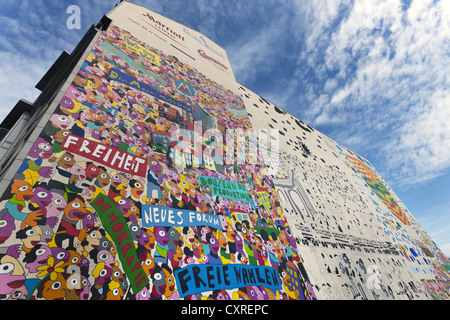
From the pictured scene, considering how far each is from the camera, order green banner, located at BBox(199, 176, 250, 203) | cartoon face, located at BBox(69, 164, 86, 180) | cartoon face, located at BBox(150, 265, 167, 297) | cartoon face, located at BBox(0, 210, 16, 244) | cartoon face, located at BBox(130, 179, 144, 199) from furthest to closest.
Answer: green banner, located at BBox(199, 176, 250, 203) < cartoon face, located at BBox(130, 179, 144, 199) < cartoon face, located at BBox(69, 164, 86, 180) < cartoon face, located at BBox(150, 265, 167, 297) < cartoon face, located at BBox(0, 210, 16, 244)

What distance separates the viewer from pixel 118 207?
2.36 metres

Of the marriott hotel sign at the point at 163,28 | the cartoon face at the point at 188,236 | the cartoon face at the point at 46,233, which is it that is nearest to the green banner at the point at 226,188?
the cartoon face at the point at 188,236

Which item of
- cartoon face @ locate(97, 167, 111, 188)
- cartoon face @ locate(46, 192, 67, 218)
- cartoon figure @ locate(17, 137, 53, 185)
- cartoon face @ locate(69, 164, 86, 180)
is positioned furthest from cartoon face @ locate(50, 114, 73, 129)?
cartoon face @ locate(46, 192, 67, 218)

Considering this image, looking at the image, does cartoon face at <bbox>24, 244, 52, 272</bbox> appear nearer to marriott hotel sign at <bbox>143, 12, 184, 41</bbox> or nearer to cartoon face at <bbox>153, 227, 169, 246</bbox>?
cartoon face at <bbox>153, 227, 169, 246</bbox>

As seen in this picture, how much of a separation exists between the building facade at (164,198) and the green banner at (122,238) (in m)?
0.01

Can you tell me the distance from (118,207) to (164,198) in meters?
0.62

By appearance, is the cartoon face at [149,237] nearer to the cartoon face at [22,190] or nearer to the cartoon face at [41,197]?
the cartoon face at [41,197]

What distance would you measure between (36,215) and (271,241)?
342 cm

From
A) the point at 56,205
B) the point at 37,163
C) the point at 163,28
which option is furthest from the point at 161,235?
the point at 163,28

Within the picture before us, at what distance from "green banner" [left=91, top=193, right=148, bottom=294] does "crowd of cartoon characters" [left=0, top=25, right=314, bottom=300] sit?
52 mm

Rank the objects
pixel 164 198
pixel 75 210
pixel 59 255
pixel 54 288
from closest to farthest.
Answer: pixel 54 288, pixel 59 255, pixel 75 210, pixel 164 198

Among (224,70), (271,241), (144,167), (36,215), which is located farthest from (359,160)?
(36,215)

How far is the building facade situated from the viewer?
190 cm

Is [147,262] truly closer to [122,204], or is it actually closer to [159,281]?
[159,281]
